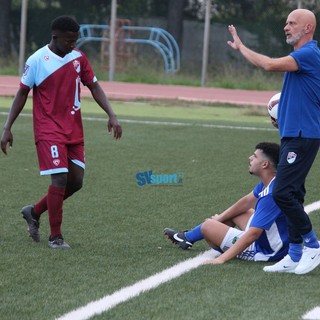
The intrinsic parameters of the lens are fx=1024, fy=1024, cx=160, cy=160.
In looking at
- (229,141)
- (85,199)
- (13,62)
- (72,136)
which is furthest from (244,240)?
(13,62)

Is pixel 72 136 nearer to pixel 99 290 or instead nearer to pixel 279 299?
pixel 99 290

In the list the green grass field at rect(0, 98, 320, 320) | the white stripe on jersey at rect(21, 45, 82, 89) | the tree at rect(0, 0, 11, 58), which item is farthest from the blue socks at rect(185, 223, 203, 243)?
the tree at rect(0, 0, 11, 58)

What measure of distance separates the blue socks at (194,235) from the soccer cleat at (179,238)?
0.03m

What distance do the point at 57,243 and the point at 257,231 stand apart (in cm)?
158

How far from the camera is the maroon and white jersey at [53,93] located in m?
7.82

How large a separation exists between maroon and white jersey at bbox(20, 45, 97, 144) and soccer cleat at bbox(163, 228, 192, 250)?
103 cm

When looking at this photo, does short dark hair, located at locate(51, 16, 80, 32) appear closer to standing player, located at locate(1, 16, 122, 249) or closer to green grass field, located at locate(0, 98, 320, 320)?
standing player, located at locate(1, 16, 122, 249)

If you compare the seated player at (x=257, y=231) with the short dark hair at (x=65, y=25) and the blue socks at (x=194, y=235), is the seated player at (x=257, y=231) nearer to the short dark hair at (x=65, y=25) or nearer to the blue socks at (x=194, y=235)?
the blue socks at (x=194, y=235)

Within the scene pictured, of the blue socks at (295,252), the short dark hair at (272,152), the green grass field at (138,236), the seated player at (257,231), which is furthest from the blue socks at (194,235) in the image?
the blue socks at (295,252)

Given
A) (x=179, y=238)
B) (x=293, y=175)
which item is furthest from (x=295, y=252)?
(x=179, y=238)

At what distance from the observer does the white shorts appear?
747 cm

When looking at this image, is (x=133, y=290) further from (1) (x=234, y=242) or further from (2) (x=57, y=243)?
Answer: (2) (x=57, y=243)

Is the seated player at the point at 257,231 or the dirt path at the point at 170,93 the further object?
the dirt path at the point at 170,93

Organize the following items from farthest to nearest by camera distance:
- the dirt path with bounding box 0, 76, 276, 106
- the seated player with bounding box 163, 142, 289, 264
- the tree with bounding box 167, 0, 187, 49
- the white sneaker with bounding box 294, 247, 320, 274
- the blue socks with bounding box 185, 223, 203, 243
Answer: the tree with bounding box 167, 0, 187, 49 → the dirt path with bounding box 0, 76, 276, 106 → the blue socks with bounding box 185, 223, 203, 243 → the seated player with bounding box 163, 142, 289, 264 → the white sneaker with bounding box 294, 247, 320, 274
